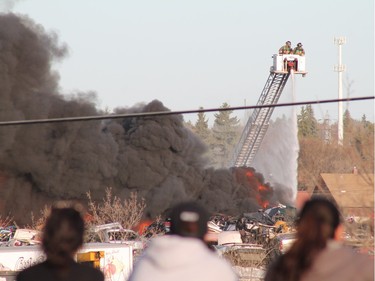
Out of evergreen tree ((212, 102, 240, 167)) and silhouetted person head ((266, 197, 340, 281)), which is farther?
evergreen tree ((212, 102, 240, 167))

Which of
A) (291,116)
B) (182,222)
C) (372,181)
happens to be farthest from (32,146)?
(182,222)

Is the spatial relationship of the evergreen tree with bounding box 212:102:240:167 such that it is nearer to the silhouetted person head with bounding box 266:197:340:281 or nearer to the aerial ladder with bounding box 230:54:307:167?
the aerial ladder with bounding box 230:54:307:167

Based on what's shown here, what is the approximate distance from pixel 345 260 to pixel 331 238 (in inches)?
6.4

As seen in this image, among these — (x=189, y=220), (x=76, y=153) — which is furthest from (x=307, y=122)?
(x=189, y=220)

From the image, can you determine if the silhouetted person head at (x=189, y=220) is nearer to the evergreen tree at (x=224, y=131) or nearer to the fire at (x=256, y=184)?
the fire at (x=256, y=184)

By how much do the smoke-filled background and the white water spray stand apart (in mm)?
8203

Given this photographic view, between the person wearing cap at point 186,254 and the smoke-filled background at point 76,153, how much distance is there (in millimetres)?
52259

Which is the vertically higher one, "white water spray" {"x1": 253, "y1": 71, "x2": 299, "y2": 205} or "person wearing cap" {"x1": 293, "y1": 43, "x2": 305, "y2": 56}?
"person wearing cap" {"x1": 293, "y1": 43, "x2": 305, "y2": 56}

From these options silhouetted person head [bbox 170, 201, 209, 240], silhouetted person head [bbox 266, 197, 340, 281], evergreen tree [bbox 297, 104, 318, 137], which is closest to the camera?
silhouetted person head [bbox 266, 197, 340, 281]

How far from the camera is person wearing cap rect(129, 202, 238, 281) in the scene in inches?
215

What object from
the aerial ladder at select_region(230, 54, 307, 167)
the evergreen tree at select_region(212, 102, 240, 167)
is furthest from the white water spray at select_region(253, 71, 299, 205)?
the evergreen tree at select_region(212, 102, 240, 167)

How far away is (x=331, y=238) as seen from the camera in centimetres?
541

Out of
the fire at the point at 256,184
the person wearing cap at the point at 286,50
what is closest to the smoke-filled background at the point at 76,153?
the fire at the point at 256,184

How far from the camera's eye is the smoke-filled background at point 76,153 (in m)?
59.0
